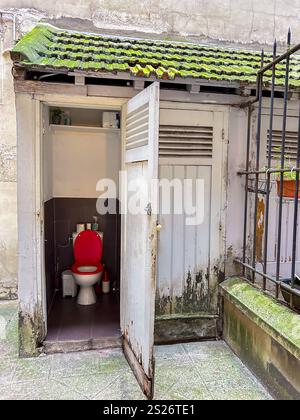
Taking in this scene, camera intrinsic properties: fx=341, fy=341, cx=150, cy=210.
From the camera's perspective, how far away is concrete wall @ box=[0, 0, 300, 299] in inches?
181

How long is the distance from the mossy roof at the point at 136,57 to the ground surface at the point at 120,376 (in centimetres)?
277

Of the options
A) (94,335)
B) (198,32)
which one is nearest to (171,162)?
(94,335)

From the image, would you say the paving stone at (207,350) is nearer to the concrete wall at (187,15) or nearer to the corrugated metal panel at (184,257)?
the corrugated metal panel at (184,257)

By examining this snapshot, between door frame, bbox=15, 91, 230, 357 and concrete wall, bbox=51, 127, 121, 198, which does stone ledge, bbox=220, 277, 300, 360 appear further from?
concrete wall, bbox=51, 127, 121, 198

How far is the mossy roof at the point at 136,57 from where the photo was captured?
3.11m

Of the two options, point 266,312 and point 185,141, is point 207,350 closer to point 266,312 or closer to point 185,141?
point 266,312

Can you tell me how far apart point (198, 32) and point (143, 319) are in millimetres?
4095

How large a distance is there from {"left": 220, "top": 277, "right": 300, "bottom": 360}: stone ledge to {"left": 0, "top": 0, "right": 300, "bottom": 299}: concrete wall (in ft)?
10.4

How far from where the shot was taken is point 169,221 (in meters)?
3.76

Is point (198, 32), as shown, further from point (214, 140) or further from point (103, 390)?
point (103, 390)

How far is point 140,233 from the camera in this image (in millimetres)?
3107

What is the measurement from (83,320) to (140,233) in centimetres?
172

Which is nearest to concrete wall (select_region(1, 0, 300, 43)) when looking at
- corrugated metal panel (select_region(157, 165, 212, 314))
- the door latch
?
corrugated metal panel (select_region(157, 165, 212, 314))

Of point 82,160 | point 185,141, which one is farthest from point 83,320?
point 185,141
